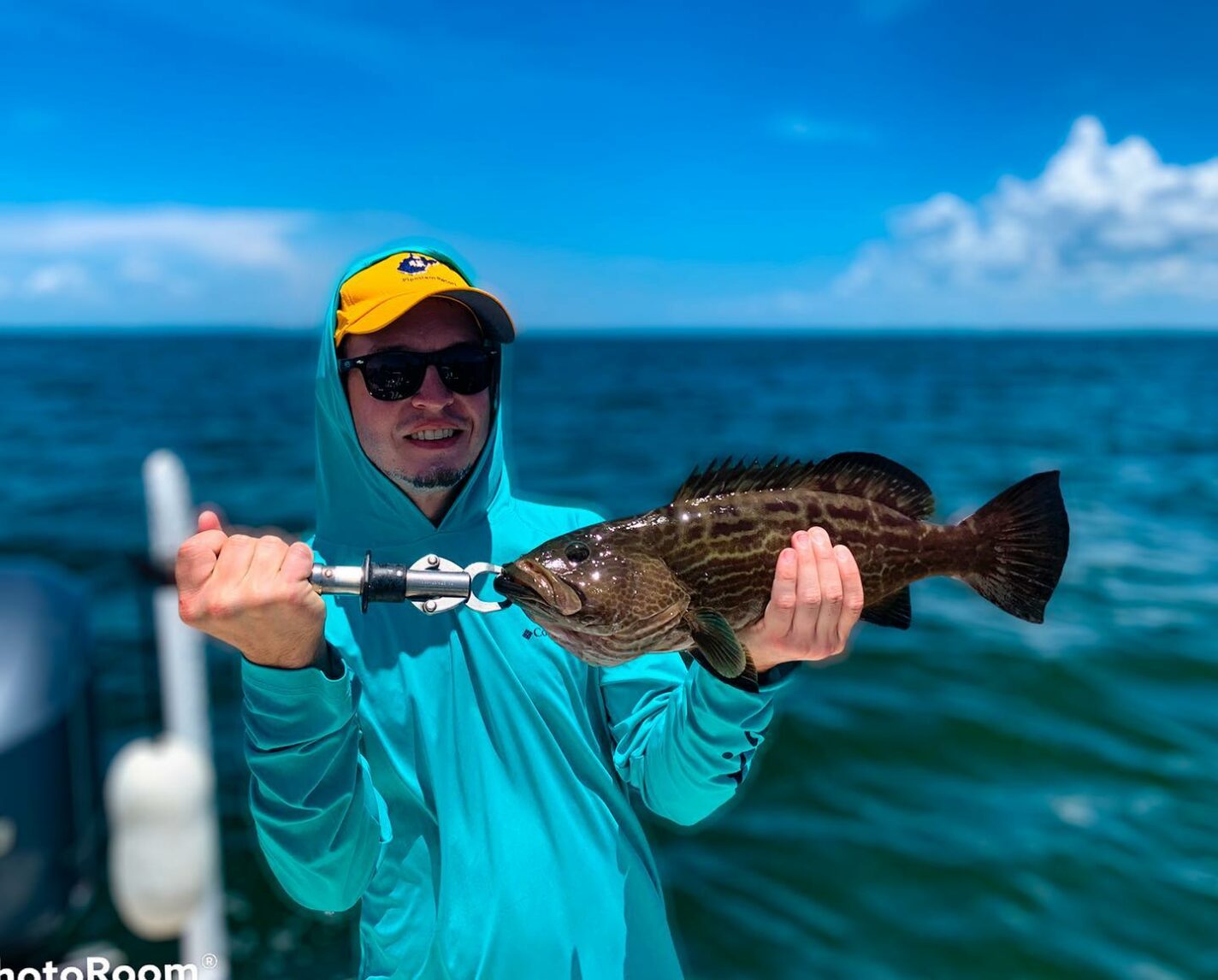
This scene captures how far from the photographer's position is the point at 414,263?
3076 millimetres

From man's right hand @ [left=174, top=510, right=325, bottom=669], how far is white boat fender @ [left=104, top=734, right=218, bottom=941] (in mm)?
2990

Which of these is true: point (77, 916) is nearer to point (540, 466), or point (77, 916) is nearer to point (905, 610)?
point (905, 610)

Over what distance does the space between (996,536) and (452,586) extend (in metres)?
1.49

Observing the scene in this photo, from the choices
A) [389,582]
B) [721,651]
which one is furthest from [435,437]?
[721,651]

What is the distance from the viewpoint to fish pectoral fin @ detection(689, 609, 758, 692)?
2.35 metres

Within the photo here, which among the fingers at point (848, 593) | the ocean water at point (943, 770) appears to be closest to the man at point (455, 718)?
the fingers at point (848, 593)

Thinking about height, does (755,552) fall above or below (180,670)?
above

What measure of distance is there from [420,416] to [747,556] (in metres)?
1.07

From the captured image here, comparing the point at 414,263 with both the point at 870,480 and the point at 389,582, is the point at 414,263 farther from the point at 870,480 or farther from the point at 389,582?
the point at 870,480

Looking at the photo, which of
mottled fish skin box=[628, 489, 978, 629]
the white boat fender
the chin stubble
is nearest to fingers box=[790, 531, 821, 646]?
mottled fish skin box=[628, 489, 978, 629]

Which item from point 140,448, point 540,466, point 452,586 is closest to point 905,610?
point 452,586

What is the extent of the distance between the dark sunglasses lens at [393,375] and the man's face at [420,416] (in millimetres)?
20

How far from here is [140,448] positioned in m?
29.8

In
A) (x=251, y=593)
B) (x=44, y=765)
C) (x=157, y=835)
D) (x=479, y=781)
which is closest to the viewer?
(x=251, y=593)
